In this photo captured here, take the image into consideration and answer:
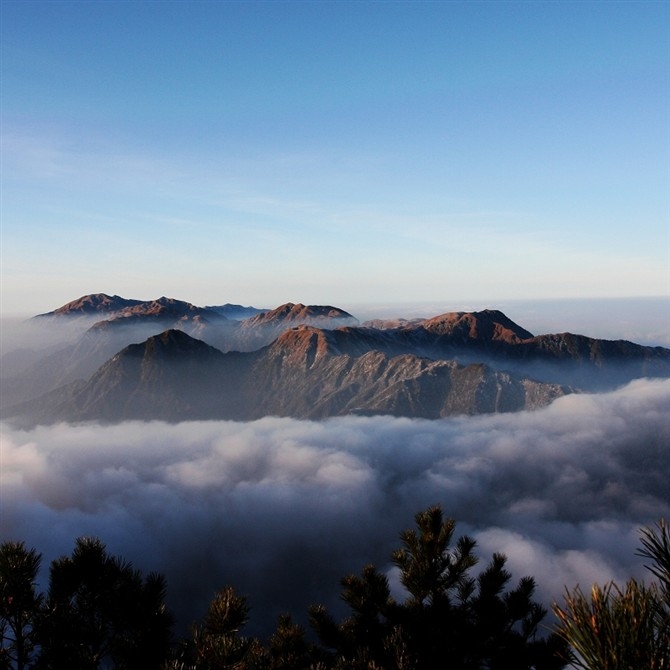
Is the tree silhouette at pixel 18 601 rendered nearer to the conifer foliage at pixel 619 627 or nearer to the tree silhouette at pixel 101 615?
the tree silhouette at pixel 101 615

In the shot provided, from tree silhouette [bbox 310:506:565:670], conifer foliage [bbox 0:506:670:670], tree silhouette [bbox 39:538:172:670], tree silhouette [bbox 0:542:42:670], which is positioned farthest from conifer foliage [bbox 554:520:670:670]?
tree silhouette [bbox 310:506:565:670]

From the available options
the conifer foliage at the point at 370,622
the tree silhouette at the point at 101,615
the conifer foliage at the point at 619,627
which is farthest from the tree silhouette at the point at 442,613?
the conifer foliage at the point at 619,627

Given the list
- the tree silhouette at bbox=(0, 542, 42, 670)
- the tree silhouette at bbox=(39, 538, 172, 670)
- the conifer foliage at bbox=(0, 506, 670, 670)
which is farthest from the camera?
the tree silhouette at bbox=(39, 538, 172, 670)

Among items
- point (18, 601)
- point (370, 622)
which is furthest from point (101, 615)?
point (370, 622)

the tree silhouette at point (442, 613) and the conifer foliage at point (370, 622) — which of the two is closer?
the conifer foliage at point (370, 622)

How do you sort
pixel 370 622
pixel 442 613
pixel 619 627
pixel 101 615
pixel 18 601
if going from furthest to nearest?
pixel 370 622, pixel 442 613, pixel 101 615, pixel 18 601, pixel 619 627

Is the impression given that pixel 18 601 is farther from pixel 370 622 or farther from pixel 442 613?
pixel 442 613

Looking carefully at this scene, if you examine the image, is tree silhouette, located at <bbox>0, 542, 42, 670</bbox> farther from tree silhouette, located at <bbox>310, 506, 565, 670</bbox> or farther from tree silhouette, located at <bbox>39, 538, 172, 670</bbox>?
tree silhouette, located at <bbox>310, 506, 565, 670</bbox>

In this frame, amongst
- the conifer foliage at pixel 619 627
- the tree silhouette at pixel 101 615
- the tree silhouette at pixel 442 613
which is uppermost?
the conifer foliage at pixel 619 627

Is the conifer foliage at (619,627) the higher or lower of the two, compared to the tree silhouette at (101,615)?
higher

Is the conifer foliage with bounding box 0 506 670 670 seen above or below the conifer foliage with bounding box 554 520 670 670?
below

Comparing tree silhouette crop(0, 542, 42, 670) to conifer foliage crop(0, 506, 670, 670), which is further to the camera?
tree silhouette crop(0, 542, 42, 670)

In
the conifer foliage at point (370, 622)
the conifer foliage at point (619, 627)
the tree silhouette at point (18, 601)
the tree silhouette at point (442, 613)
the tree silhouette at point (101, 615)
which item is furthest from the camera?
the tree silhouette at point (442, 613)

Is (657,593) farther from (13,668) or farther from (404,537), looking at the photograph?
(404,537)
